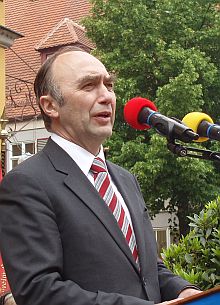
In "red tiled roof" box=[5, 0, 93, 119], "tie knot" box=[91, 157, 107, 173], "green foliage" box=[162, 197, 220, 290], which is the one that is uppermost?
"tie knot" box=[91, 157, 107, 173]

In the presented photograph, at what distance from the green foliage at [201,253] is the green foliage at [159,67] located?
473 inches

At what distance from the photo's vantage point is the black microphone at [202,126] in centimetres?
316

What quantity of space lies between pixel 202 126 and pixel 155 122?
0.23 metres

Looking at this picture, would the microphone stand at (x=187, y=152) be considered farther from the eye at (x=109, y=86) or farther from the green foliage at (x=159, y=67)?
the green foliage at (x=159, y=67)

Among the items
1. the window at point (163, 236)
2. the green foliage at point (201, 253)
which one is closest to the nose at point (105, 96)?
the green foliage at point (201, 253)

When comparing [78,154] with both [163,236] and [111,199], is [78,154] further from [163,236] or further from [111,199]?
[163,236]

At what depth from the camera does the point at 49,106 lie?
9.19ft

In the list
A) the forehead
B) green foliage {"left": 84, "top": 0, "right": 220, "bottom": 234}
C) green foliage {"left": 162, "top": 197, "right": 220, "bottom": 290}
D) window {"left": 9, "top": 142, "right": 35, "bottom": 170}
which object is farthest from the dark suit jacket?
window {"left": 9, "top": 142, "right": 35, "bottom": 170}

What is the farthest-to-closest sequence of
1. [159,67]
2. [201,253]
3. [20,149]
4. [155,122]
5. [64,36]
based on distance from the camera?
[64,36] < [20,149] < [159,67] < [201,253] < [155,122]

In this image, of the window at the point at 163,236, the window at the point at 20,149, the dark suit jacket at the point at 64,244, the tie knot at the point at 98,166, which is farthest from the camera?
the window at the point at 163,236

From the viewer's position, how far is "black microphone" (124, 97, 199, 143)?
3143mm

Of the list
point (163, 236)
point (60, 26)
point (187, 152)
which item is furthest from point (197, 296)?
point (60, 26)

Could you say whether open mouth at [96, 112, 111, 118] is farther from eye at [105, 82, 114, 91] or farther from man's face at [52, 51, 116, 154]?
eye at [105, 82, 114, 91]

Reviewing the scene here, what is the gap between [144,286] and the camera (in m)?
2.58
